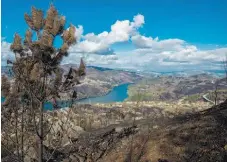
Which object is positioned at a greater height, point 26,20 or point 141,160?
point 26,20

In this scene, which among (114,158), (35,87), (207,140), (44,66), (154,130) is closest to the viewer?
(35,87)

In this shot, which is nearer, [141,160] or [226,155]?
[226,155]

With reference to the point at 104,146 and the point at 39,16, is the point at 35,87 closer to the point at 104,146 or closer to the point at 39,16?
the point at 39,16

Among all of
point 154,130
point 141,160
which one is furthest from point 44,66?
point 154,130

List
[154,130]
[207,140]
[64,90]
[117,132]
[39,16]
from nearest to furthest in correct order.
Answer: [39,16] → [64,90] → [207,140] → [154,130] → [117,132]

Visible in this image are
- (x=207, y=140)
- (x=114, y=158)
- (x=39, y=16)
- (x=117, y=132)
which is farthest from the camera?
(x=117, y=132)

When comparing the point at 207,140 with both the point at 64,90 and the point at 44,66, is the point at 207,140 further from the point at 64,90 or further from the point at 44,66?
the point at 44,66

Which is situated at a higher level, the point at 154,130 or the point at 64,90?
the point at 64,90

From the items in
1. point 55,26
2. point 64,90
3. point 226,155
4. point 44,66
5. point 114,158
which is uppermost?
point 55,26

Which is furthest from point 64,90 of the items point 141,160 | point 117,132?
point 117,132
